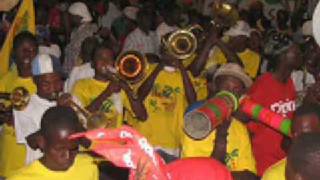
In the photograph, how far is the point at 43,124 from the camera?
4.24m

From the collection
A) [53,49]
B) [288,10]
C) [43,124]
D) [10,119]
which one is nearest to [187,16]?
[288,10]

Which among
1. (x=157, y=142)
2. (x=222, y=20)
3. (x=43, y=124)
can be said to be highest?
(x=222, y=20)

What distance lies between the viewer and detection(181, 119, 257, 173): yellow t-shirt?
5047 mm

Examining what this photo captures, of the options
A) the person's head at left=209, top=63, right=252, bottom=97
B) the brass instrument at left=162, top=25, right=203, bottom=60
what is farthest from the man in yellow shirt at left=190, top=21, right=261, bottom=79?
the person's head at left=209, top=63, right=252, bottom=97

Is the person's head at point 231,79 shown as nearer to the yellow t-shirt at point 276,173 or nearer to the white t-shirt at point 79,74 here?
the yellow t-shirt at point 276,173

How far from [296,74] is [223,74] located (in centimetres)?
249

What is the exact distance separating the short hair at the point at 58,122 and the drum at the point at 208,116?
0.63 meters

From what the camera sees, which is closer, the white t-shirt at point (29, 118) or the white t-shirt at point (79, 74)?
the white t-shirt at point (29, 118)

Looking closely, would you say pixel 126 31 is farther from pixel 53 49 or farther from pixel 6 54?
pixel 6 54

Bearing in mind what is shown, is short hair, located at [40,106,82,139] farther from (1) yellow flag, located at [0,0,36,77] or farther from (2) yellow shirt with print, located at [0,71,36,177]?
(1) yellow flag, located at [0,0,36,77]

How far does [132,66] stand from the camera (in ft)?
21.3

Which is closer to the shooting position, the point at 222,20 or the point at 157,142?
the point at 157,142

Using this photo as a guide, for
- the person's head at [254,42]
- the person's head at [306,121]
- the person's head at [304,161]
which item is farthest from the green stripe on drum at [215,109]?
the person's head at [254,42]

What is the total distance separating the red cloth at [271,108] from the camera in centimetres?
600
